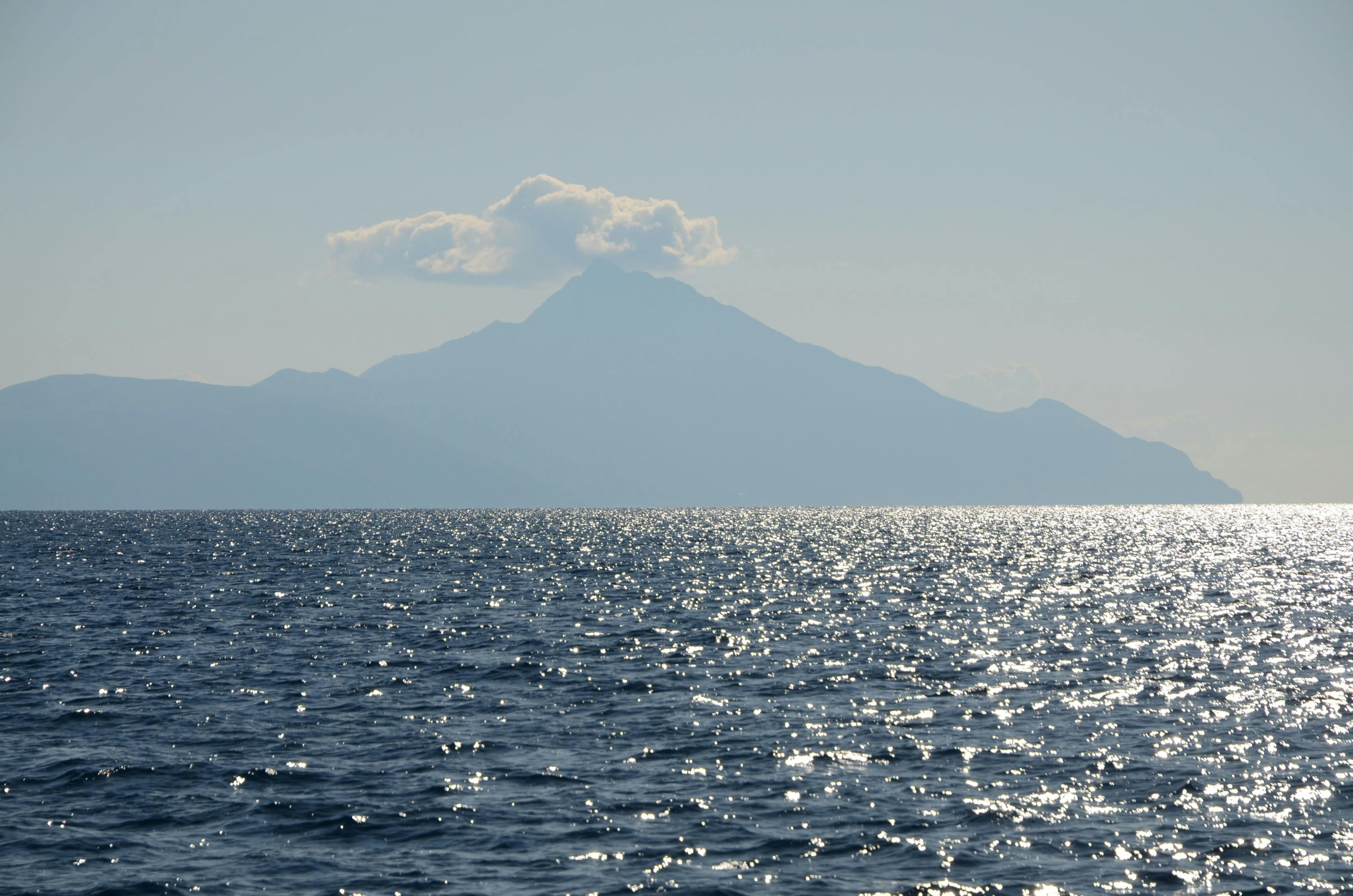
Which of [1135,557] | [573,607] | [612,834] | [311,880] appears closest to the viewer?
[311,880]

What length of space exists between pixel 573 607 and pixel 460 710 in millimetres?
28186

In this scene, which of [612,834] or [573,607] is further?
[573,607]

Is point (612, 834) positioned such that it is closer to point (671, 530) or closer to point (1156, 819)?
point (1156, 819)

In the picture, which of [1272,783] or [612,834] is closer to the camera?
[612,834]

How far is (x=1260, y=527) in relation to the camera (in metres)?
199

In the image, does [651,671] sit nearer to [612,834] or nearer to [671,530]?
[612,834]

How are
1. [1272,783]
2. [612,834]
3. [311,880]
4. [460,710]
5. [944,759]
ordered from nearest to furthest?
1. [311,880]
2. [612,834]
3. [1272,783]
4. [944,759]
5. [460,710]

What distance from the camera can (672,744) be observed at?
→ 28484mm

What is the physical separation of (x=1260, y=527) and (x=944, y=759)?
202313mm

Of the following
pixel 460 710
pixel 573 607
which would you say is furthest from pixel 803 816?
pixel 573 607

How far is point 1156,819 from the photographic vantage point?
2208 cm

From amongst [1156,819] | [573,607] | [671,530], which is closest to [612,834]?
[1156,819]

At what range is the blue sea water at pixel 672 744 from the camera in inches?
770

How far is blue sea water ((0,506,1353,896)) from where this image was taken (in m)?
19.5
